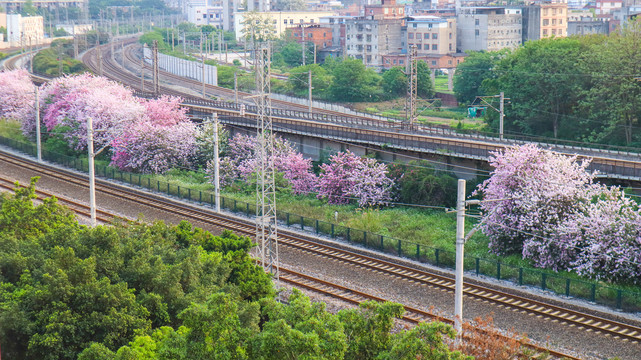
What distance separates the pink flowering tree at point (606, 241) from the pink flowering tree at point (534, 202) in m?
0.61

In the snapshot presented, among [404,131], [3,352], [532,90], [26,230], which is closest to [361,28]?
[532,90]

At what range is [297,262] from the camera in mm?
31234

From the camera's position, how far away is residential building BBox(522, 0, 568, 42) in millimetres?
103750

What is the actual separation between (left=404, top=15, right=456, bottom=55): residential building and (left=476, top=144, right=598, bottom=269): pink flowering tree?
69827 mm

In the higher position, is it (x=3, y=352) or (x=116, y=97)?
(x=116, y=97)

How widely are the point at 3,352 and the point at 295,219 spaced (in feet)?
62.6

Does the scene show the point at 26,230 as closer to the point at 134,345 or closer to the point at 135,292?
the point at 135,292

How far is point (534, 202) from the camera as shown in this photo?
31.2 metres

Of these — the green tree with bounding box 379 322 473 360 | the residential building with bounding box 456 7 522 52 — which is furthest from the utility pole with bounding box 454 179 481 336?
the residential building with bounding box 456 7 522 52

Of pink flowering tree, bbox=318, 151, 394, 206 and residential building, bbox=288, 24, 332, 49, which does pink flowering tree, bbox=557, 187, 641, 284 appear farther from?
residential building, bbox=288, 24, 332, 49

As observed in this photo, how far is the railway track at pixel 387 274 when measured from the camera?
24125 mm

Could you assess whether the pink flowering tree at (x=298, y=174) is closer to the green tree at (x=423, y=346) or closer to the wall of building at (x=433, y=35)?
the green tree at (x=423, y=346)

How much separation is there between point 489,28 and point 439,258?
78.0 m

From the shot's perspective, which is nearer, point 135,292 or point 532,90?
point 135,292
